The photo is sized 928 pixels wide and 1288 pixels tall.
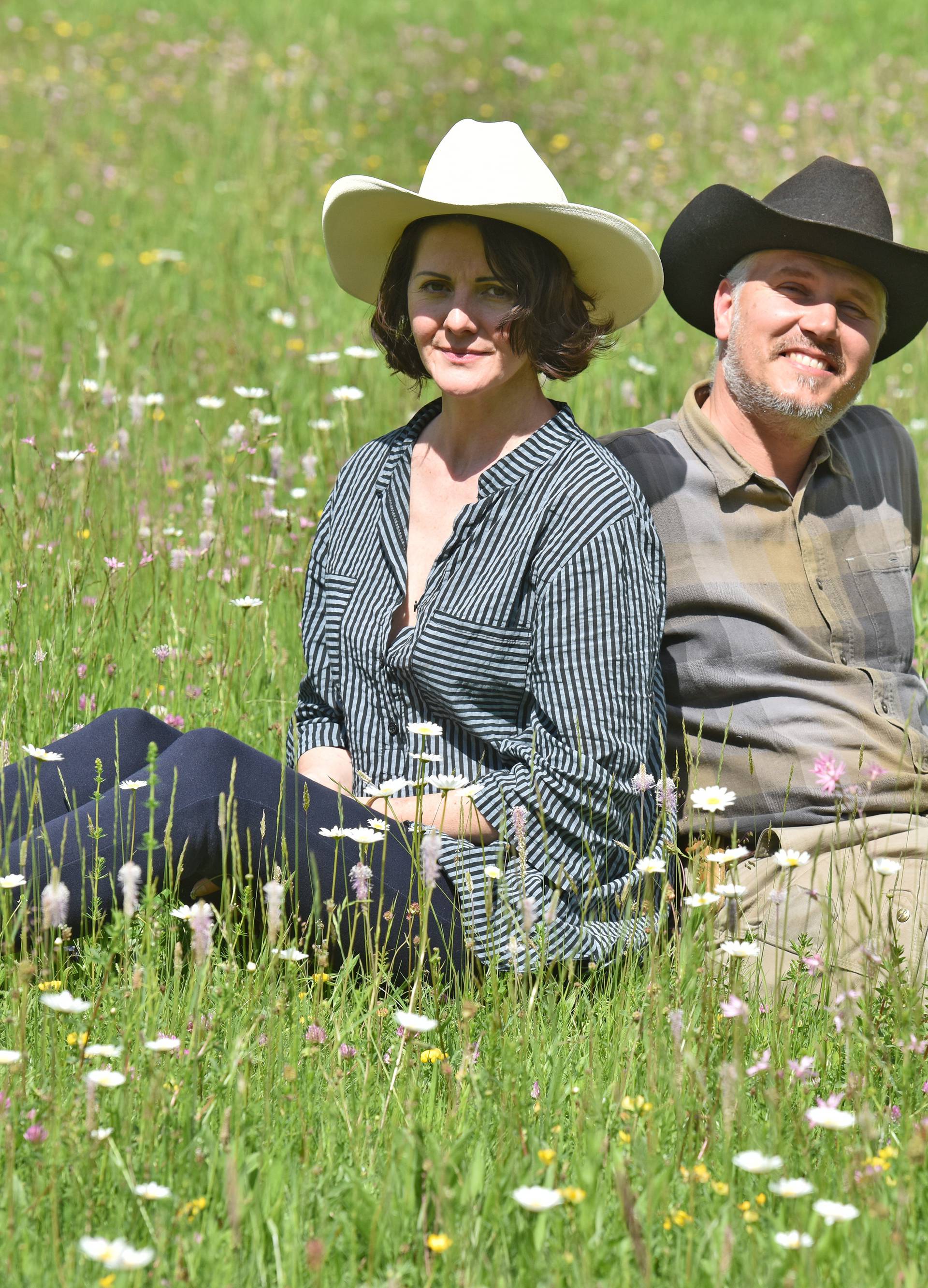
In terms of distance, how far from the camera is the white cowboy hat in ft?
9.93

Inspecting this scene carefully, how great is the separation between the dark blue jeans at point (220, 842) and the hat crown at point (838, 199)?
68.0 inches

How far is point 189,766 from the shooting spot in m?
2.69

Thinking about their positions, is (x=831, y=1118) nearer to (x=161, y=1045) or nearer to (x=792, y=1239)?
(x=792, y=1239)

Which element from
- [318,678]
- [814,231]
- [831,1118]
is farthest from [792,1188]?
[814,231]

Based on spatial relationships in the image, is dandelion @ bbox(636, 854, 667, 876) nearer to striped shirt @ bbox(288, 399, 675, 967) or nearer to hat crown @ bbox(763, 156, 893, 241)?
striped shirt @ bbox(288, 399, 675, 967)

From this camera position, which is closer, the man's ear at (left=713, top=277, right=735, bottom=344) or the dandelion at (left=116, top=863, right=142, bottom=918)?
the dandelion at (left=116, top=863, right=142, bottom=918)

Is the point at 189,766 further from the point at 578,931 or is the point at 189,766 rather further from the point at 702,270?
the point at 702,270

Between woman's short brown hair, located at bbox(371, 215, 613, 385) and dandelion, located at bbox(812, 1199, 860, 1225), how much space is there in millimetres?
1877

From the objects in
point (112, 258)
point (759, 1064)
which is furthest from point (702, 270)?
point (112, 258)

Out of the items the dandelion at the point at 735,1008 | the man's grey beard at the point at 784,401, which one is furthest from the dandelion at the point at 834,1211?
the man's grey beard at the point at 784,401

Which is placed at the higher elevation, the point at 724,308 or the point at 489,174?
the point at 489,174

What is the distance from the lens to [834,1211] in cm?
172

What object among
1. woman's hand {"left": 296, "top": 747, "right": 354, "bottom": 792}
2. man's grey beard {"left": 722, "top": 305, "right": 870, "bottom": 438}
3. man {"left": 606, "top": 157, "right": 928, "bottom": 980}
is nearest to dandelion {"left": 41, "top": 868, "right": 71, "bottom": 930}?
woman's hand {"left": 296, "top": 747, "right": 354, "bottom": 792}

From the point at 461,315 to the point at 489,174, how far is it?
0.99 ft
